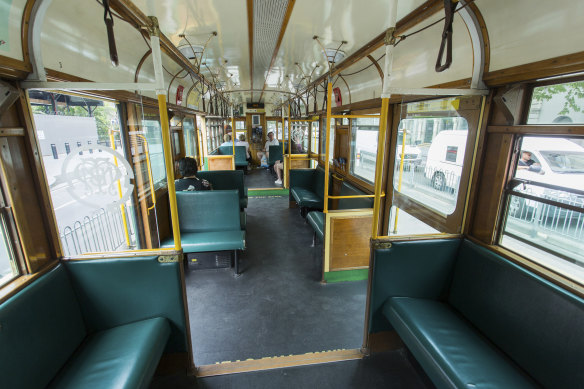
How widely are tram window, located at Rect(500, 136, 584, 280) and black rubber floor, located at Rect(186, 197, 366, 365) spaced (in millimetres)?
1754

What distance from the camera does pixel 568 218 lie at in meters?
1.72

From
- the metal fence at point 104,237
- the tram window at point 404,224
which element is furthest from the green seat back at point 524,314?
the metal fence at point 104,237

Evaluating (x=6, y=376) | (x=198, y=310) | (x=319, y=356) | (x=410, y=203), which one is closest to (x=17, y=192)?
(x=6, y=376)

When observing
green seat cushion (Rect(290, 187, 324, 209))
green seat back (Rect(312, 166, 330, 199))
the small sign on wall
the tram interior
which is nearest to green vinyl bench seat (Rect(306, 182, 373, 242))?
the tram interior

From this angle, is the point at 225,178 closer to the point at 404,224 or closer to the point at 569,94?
the point at 404,224

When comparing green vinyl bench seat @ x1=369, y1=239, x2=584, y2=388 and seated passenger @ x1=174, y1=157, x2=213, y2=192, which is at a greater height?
seated passenger @ x1=174, y1=157, x2=213, y2=192

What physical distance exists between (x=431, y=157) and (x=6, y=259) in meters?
3.79

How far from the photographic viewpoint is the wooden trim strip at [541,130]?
5.26 ft

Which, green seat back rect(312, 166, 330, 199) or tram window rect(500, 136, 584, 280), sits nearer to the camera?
tram window rect(500, 136, 584, 280)

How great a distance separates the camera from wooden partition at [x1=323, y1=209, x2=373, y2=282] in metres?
3.55

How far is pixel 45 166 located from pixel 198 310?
212 centimetres

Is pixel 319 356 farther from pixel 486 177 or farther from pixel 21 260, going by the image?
pixel 21 260

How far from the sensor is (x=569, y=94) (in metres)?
1.68

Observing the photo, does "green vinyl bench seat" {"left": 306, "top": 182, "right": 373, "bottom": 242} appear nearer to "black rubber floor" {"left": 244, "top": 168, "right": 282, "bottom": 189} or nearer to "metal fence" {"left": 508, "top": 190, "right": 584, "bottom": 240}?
"metal fence" {"left": 508, "top": 190, "right": 584, "bottom": 240}
